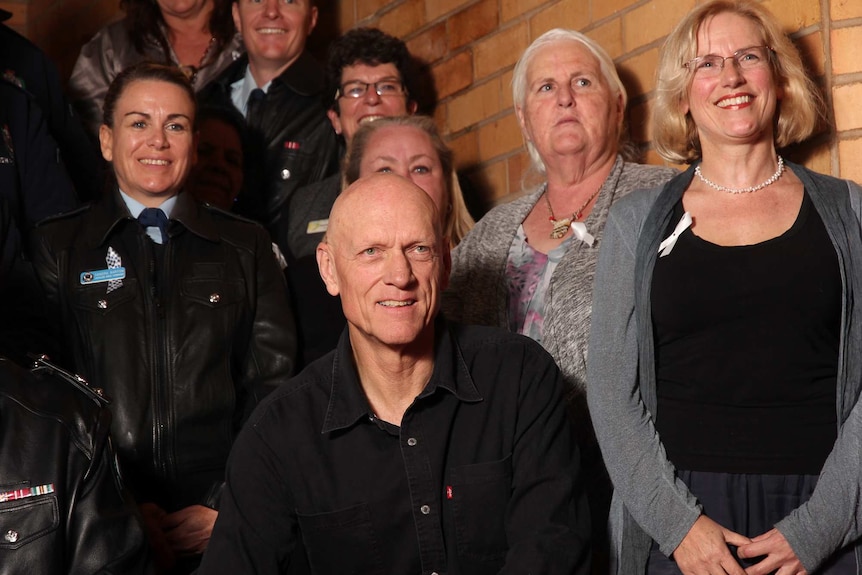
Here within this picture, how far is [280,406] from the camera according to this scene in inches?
90.5

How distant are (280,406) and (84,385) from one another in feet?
1.28

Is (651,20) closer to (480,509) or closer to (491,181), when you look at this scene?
(491,181)

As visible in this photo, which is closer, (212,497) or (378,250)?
(378,250)

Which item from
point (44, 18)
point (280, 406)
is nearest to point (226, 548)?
point (280, 406)

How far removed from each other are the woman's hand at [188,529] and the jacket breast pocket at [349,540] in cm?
51

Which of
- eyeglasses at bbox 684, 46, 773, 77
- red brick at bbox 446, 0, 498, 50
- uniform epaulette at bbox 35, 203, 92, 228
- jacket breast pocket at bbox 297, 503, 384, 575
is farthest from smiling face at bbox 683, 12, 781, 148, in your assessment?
uniform epaulette at bbox 35, 203, 92, 228

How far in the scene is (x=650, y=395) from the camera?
7.58 feet

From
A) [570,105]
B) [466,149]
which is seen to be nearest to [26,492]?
[570,105]

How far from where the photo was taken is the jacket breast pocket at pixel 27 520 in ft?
7.21

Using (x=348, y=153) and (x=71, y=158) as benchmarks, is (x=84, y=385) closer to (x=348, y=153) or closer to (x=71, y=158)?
(x=348, y=153)

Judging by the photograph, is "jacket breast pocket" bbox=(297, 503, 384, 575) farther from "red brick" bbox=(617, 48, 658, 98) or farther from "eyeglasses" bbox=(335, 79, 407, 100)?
"eyeglasses" bbox=(335, 79, 407, 100)

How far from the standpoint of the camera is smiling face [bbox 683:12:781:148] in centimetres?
244

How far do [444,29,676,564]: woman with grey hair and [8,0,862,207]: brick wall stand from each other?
0.75 feet

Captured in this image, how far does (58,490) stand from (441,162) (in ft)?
4.83
